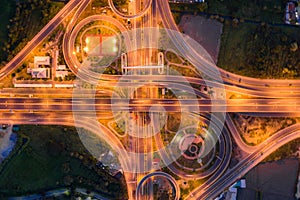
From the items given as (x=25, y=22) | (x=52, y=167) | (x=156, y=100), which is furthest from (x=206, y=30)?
(x=52, y=167)

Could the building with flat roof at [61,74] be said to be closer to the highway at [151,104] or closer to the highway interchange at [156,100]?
the highway interchange at [156,100]

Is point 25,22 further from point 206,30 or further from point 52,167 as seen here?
point 206,30

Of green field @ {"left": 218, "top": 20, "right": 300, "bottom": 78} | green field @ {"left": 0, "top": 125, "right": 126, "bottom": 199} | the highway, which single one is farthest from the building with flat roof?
green field @ {"left": 218, "top": 20, "right": 300, "bottom": 78}

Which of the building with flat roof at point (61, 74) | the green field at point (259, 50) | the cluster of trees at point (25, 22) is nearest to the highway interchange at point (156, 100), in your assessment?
the cluster of trees at point (25, 22)

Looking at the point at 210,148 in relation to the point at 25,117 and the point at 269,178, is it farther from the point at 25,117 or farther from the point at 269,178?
the point at 25,117

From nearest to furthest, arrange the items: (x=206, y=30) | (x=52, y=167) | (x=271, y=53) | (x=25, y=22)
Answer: (x=52, y=167), (x=25, y=22), (x=271, y=53), (x=206, y=30)

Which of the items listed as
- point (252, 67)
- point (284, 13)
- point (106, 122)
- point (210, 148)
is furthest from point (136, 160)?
point (284, 13)
